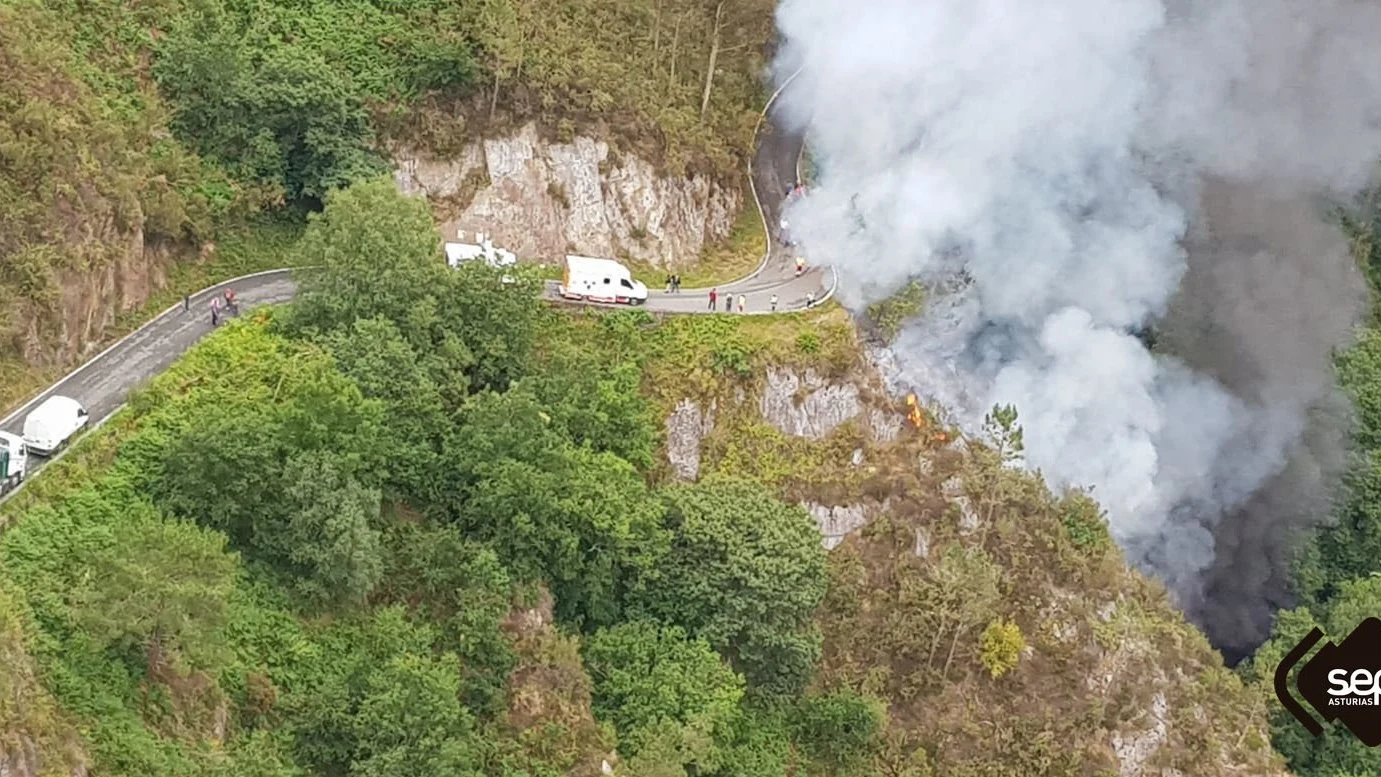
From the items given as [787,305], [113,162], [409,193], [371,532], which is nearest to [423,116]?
[409,193]

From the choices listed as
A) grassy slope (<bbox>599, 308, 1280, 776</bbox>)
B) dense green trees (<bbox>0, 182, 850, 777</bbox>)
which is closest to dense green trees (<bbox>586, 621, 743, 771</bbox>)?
dense green trees (<bbox>0, 182, 850, 777</bbox>)

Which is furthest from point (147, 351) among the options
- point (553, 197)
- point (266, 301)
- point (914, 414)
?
point (914, 414)

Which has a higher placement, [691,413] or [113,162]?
[113,162]

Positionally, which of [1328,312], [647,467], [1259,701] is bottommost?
[1259,701]

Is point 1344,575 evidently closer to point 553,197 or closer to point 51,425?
point 553,197

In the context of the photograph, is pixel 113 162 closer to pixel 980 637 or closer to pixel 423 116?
pixel 423 116

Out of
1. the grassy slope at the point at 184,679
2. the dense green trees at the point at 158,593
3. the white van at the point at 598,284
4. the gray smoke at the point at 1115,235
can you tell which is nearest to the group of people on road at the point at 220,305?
the grassy slope at the point at 184,679
